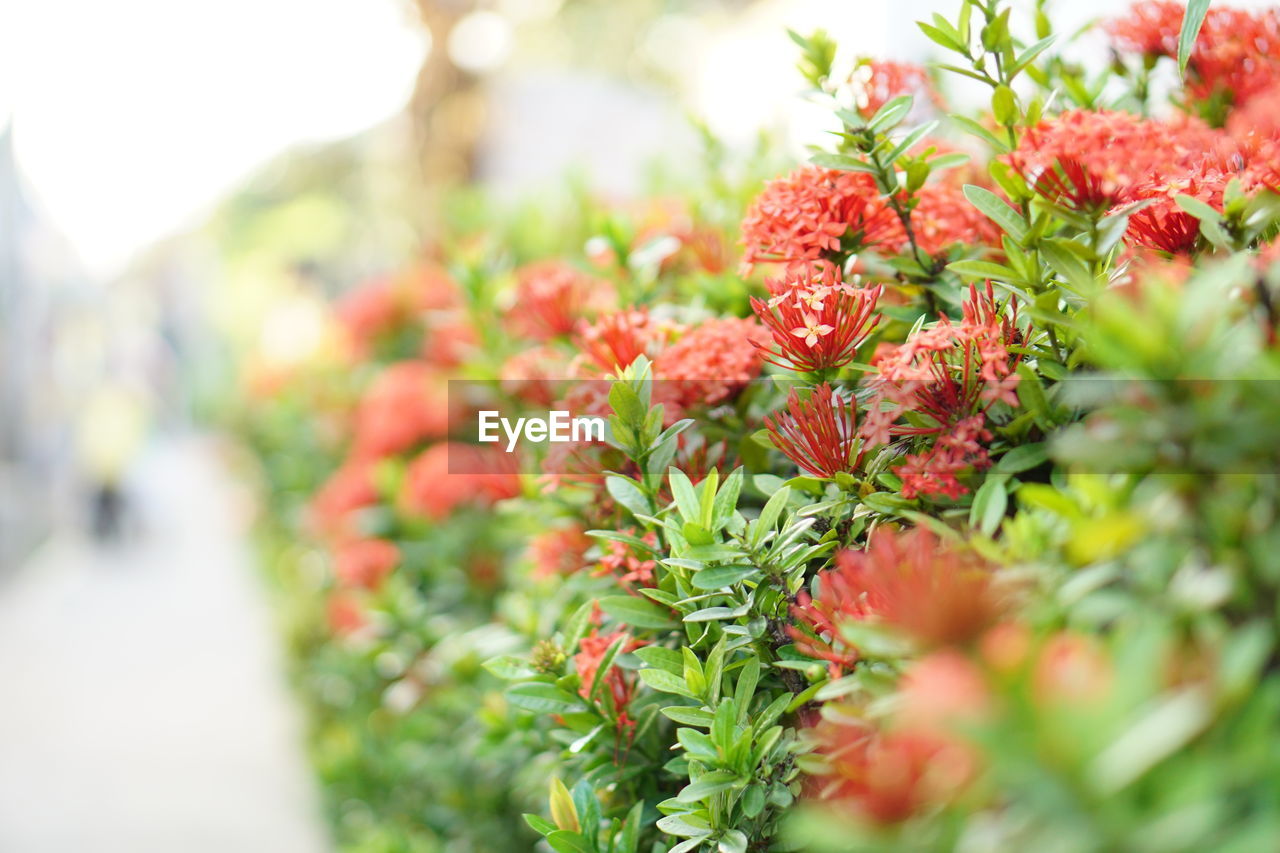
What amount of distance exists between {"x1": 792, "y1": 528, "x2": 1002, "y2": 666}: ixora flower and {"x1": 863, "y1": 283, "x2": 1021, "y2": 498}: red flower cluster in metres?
0.08

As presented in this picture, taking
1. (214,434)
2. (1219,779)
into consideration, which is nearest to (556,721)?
(1219,779)

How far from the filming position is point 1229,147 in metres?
1.09

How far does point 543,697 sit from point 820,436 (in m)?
0.51

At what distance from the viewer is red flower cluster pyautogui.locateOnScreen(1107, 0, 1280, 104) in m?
1.34

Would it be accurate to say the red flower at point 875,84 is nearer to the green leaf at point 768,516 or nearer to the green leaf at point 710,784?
the green leaf at point 768,516

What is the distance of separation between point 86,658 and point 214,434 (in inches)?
316

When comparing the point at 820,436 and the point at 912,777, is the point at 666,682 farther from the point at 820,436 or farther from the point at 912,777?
the point at 912,777

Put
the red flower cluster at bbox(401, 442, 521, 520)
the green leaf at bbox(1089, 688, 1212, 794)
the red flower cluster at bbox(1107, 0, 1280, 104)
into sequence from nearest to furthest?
1. the green leaf at bbox(1089, 688, 1212, 794)
2. the red flower cluster at bbox(1107, 0, 1280, 104)
3. the red flower cluster at bbox(401, 442, 521, 520)

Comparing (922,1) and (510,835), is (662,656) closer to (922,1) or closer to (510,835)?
(510,835)

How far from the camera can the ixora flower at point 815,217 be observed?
113 centimetres

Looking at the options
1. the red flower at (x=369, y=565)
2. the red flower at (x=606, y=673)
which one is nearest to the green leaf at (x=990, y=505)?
the red flower at (x=606, y=673)

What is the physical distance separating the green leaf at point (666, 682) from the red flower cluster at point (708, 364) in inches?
14.5

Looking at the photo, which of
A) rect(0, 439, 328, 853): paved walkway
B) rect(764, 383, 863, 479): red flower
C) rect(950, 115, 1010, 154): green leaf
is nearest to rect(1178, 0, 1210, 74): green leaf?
rect(950, 115, 1010, 154): green leaf

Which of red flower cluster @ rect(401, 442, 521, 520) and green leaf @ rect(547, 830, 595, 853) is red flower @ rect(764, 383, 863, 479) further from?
red flower cluster @ rect(401, 442, 521, 520)
